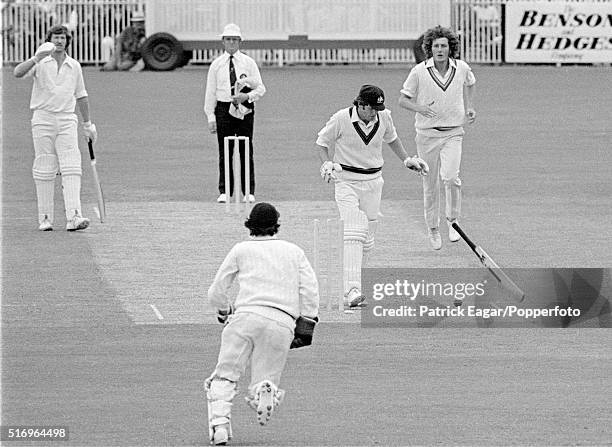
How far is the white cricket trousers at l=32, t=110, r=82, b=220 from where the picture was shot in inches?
650

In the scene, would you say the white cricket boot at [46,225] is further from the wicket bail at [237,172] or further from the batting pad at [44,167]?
the wicket bail at [237,172]

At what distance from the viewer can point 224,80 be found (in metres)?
18.9

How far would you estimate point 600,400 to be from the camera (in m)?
9.54

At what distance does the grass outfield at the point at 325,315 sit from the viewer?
9047mm

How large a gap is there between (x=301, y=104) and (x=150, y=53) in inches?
414

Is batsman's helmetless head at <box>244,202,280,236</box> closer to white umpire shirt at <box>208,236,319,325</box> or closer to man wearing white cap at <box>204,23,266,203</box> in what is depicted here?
white umpire shirt at <box>208,236,319,325</box>

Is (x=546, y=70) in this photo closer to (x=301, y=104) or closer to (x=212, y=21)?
(x=212, y=21)

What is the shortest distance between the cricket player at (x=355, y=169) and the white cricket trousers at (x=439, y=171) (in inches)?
106

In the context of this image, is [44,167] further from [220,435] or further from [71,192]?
[220,435]

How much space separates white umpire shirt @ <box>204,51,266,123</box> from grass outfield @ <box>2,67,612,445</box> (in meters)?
1.14

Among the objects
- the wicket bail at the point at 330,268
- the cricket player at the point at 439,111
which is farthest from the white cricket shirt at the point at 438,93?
the wicket bail at the point at 330,268

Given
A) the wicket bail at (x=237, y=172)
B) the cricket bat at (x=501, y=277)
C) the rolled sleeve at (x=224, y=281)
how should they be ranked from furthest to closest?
the wicket bail at (x=237, y=172), the cricket bat at (x=501, y=277), the rolled sleeve at (x=224, y=281)

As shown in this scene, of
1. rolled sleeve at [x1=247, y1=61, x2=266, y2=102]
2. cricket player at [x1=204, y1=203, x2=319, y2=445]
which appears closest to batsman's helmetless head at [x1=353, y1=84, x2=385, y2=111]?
cricket player at [x1=204, y1=203, x2=319, y2=445]

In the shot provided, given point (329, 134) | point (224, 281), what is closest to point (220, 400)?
point (224, 281)
